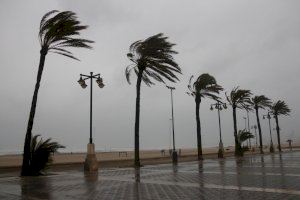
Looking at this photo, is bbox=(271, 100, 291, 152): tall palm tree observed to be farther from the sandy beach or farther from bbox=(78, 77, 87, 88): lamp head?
bbox=(78, 77, 87, 88): lamp head

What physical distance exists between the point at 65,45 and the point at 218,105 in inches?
1026

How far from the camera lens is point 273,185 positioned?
1278 centimetres

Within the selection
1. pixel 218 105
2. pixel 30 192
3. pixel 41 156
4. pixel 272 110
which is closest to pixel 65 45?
pixel 41 156

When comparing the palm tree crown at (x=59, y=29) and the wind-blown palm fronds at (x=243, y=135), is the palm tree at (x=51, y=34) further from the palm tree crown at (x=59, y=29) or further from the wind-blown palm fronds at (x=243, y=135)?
the wind-blown palm fronds at (x=243, y=135)

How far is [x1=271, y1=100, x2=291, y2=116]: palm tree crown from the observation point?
70.1m

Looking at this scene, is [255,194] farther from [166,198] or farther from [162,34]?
[162,34]

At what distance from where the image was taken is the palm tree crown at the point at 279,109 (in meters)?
70.1

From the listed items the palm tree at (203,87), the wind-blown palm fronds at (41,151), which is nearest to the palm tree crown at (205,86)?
the palm tree at (203,87)

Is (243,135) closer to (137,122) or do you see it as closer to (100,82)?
(137,122)

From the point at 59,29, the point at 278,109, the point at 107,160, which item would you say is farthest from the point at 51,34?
the point at 278,109

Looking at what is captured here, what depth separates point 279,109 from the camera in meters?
70.8

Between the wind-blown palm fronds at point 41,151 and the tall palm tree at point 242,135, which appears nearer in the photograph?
the wind-blown palm fronds at point 41,151

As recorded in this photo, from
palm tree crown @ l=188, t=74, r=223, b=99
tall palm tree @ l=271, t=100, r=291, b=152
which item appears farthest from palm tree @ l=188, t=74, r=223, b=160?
tall palm tree @ l=271, t=100, r=291, b=152

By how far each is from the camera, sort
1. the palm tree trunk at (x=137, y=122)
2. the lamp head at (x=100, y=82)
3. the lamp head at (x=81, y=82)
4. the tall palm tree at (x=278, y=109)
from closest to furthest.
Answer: the lamp head at (x=81, y=82) → the lamp head at (x=100, y=82) → the palm tree trunk at (x=137, y=122) → the tall palm tree at (x=278, y=109)
